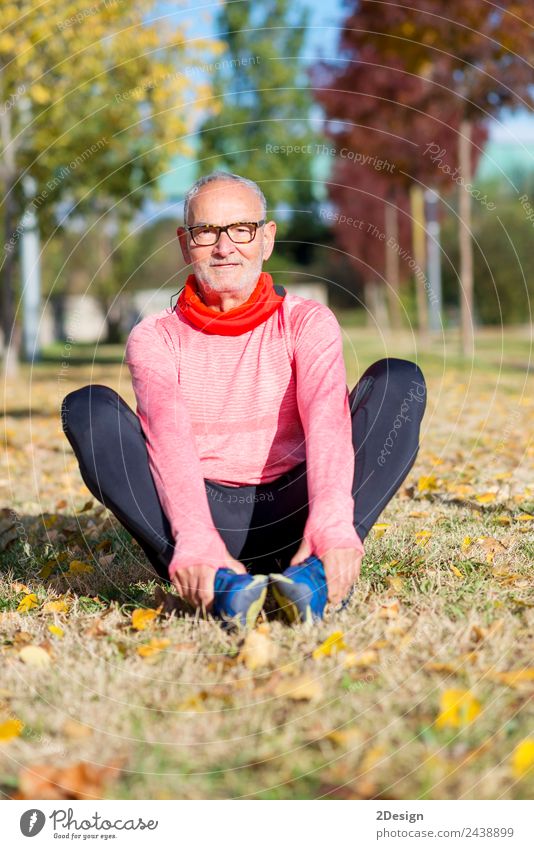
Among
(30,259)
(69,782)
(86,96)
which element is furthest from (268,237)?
(30,259)

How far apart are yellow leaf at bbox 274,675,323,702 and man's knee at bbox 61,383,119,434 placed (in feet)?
3.27

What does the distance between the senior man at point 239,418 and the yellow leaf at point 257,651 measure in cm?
15

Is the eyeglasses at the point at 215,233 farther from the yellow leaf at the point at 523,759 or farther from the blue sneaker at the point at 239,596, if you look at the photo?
the yellow leaf at the point at 523,759

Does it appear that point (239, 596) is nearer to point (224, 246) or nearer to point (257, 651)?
point (257, 651)

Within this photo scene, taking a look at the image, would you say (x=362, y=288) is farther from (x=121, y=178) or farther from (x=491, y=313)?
(x=121, y=178)

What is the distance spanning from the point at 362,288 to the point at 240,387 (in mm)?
34577

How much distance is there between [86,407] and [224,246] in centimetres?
65

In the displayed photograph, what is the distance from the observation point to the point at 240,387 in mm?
2883

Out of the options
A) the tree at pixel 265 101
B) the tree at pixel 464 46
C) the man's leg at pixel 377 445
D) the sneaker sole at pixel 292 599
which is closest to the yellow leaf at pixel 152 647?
the sneaker sole at pixel 292 599

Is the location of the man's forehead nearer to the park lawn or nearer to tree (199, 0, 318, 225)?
the park lawn

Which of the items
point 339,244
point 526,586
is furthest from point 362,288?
point 526,586

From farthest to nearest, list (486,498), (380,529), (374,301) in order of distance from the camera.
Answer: (374,301)
(486,498)
(380,529)

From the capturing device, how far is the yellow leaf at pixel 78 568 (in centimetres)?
352

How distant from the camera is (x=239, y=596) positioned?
2.45m
